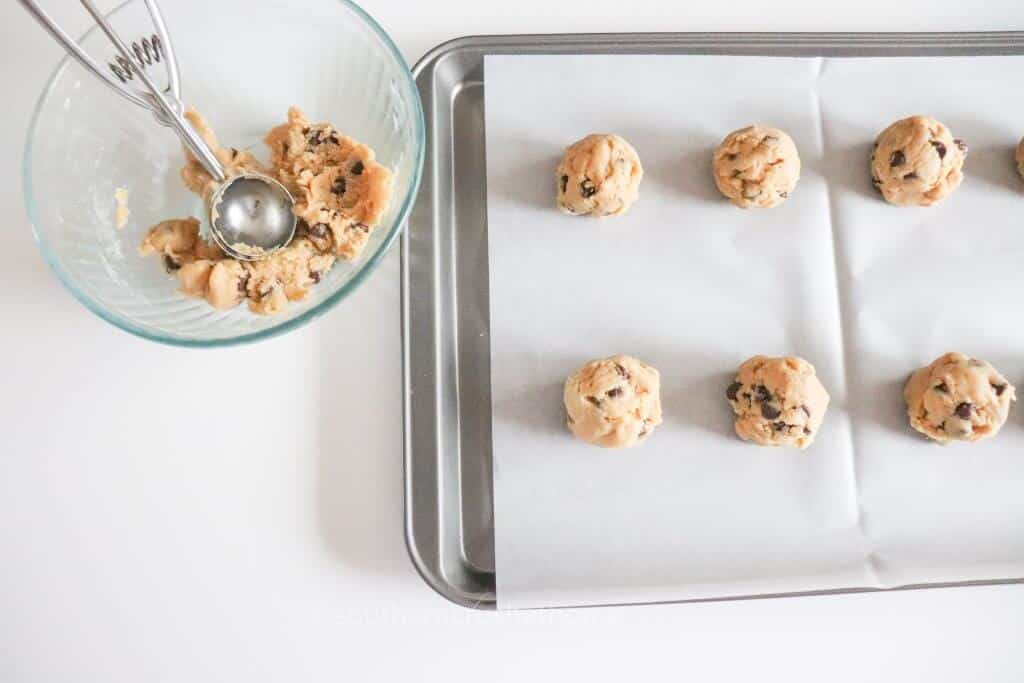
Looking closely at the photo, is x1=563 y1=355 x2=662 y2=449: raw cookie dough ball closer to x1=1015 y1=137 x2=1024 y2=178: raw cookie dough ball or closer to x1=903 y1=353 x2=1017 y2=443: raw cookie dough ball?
x1=903 y1=353 x2=1017 y2=443: raw cookie dough ball

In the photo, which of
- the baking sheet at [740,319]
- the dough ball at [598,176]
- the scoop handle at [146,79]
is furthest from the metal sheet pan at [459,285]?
the scoop handle at [146,79]

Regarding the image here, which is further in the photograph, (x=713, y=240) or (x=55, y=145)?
(x=713, y=240)

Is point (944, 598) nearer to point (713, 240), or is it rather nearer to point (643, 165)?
point (713, 240)

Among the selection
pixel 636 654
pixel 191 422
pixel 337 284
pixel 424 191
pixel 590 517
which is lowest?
pixel 636 654

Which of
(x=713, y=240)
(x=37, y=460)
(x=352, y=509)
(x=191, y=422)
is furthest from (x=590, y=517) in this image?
(x=37, y=460)

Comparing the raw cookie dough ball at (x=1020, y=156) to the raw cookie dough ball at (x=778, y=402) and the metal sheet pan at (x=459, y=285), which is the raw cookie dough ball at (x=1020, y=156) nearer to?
the metal sheet pan at (x=459, y=285)

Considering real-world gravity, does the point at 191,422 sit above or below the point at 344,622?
above

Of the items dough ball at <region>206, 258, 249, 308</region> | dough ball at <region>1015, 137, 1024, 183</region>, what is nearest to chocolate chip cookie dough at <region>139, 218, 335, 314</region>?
dough ball at <region>206, 258, 249, 308</region>
